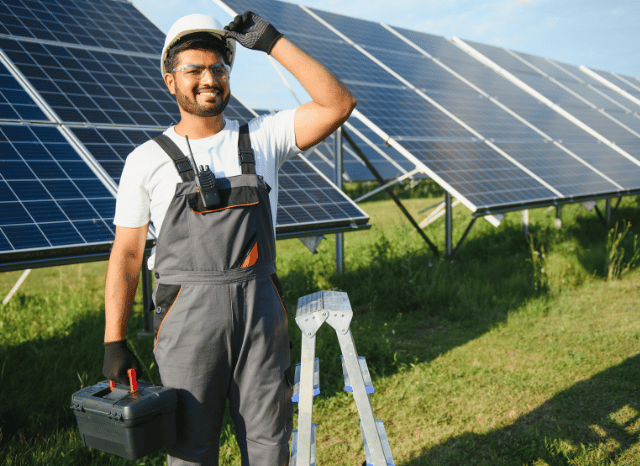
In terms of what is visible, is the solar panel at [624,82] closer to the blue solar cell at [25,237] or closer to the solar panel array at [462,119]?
the solar panel array at [462,119]

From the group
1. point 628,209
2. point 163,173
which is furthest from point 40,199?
point 628,209

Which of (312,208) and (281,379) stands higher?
(312,208)

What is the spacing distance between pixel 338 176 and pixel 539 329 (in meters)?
3.09

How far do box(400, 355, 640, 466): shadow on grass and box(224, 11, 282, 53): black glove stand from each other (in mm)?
2927

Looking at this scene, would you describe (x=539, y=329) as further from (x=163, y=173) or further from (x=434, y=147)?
(x=163, y=173)

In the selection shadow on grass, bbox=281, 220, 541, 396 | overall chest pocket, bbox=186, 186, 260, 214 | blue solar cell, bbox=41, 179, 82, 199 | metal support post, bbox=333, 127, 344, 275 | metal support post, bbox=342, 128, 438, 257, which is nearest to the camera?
overall chest pocket, bbox=186, 186, 260, 214

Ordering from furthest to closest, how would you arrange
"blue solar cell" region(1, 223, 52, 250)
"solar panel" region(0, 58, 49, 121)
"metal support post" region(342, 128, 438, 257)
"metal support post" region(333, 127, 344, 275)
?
"metal support post" region(342, 128, 438, 257) < "metal support post" region(333, 127, 344, 275) < "solar panel" region(0, 58, 49, 121) < "blue solar cell" region(1, 223, 52, 250)

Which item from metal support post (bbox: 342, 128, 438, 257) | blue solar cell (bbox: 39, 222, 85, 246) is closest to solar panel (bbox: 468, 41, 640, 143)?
metal support post (bbox: 342, 128, 438, 257)

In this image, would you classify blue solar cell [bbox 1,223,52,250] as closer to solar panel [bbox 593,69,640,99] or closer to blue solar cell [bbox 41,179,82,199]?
blue solar cell [bbox 41,179,82,199]

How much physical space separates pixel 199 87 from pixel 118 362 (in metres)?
1.19

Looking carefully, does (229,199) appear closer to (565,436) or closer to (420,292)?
(565,436)

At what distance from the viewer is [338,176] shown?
23.2ft

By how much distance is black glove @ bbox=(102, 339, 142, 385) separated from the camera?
219cm

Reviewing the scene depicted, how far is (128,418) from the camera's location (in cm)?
193
